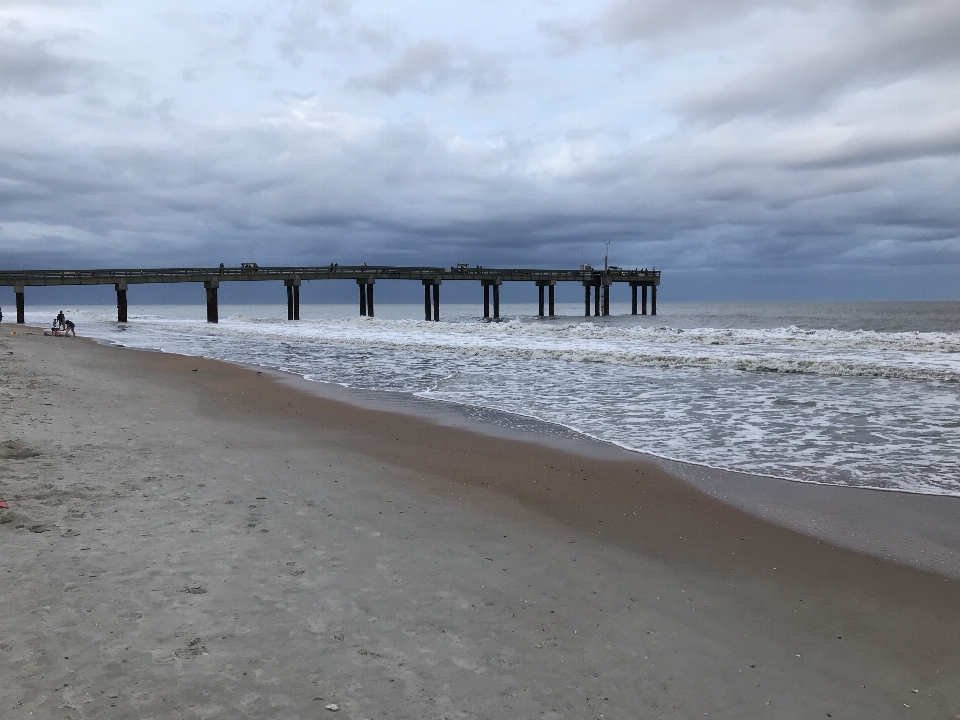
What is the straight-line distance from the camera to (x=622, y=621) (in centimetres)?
356

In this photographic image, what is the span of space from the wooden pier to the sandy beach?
150 ft

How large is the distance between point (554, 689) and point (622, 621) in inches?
32.1

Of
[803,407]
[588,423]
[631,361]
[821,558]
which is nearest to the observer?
[821,558]

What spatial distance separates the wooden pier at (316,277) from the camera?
46094 millimetres

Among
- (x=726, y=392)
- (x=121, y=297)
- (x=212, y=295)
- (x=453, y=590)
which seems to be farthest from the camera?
(x=212, y=295)

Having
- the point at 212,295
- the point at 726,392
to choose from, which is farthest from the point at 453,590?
the point at 212,295

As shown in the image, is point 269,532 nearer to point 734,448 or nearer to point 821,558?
point 821,558

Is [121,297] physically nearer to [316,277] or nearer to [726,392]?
[316,277]

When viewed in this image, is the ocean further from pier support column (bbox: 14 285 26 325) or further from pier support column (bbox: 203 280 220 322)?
pier support column (bbox: 14 285 26 325)

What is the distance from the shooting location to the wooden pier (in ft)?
151

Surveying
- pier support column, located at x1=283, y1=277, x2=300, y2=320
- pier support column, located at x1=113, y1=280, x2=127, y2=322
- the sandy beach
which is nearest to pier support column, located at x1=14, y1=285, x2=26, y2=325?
pier support column, located at x1=113, y1=280, x2=127, y2=322

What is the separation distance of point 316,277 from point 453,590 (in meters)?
53.7

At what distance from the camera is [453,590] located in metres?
3.82

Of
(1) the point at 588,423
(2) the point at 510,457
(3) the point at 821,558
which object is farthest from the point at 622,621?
(1) the point at 588,423
